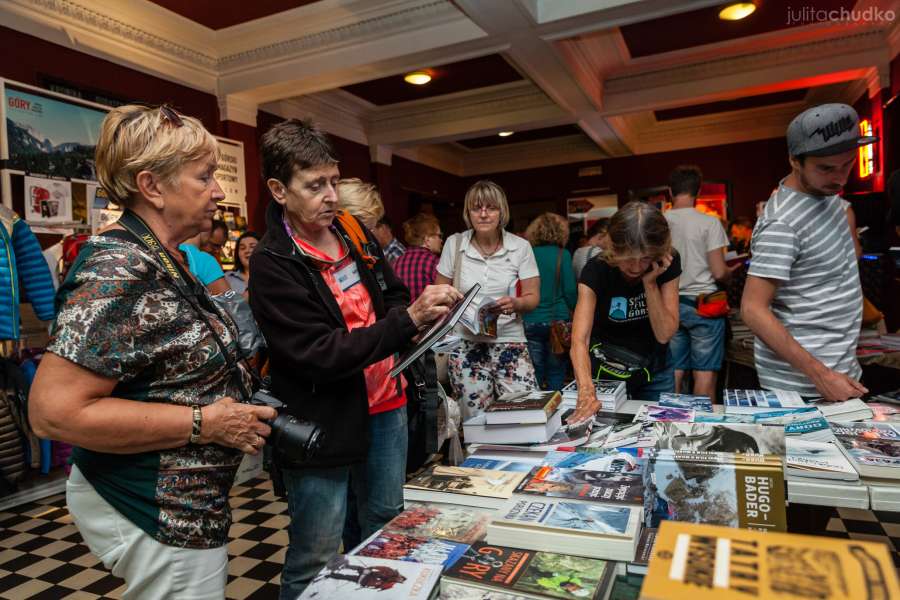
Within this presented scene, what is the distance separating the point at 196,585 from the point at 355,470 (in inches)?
23.5

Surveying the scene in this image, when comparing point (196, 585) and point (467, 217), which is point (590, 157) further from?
point (196, 585)

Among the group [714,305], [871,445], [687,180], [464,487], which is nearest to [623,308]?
[871,445]

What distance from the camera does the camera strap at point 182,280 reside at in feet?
3.45

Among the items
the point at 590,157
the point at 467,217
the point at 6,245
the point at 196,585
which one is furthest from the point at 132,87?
the point at 590,157

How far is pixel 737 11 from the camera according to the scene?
4.98m

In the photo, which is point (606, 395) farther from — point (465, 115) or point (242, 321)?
point (465, 115)

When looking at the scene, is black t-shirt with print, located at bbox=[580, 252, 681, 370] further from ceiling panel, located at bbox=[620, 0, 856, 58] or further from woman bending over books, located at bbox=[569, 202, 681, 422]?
ceiling panel, located at bbox=[620, 0, 856, 58]

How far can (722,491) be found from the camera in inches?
39.8

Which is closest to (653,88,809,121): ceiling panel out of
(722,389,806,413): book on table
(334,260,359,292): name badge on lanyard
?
(722,389,806,413): book on table

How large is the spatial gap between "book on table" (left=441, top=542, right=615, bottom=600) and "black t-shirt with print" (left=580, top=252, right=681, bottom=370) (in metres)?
1.28

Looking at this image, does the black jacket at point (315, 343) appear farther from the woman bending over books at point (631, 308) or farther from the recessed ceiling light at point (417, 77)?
the recessed ceiling light at point (417, 77)

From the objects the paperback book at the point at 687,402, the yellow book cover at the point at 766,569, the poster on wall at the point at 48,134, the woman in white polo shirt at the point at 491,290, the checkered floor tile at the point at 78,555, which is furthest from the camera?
the poster on wall at the point at 48,134

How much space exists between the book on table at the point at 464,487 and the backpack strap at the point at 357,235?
0.62 metres

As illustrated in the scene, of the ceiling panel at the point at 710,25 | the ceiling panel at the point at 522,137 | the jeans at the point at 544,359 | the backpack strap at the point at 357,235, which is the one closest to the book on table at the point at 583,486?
the backpack strap at the point at 357,235
